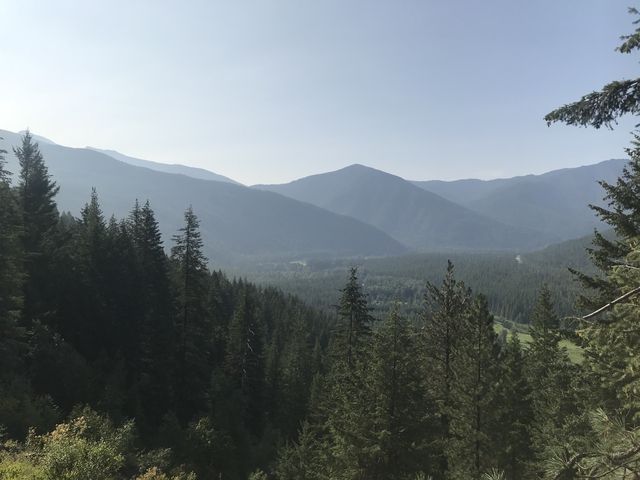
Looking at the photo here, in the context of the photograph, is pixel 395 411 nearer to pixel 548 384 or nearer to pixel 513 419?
pixel 513 419

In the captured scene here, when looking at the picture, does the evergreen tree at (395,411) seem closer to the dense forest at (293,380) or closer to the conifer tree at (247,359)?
the dense forest at (293,380)

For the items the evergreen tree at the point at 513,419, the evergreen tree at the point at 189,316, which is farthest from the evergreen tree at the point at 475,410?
the evergreen tree at the point at 189,316

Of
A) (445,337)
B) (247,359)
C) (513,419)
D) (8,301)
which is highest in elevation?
(8,301)

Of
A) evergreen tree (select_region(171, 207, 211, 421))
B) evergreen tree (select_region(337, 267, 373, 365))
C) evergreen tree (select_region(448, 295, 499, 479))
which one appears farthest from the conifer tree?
evergreen tree (select_region(448, 295, 499, 479))

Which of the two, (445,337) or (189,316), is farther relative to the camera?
(189,316)

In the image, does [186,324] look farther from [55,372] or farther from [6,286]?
[6,286]

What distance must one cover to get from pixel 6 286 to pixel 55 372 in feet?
20.4

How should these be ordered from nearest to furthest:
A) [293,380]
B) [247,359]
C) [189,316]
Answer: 1. [189,316]
2. [247,359]
3. [293,380]

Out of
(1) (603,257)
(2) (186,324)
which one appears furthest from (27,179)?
(1) (603,257)

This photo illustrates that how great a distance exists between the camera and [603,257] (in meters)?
15.9

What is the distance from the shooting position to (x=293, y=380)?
47781 millimetres

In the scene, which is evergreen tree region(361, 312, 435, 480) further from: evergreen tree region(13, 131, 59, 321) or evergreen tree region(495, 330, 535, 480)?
evergreen tree region(13, 131, 59, 321)

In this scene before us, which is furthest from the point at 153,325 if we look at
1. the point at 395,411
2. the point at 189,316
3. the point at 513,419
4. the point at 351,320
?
the point at 513,419

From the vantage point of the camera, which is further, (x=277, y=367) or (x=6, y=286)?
(x=277, y=367)
